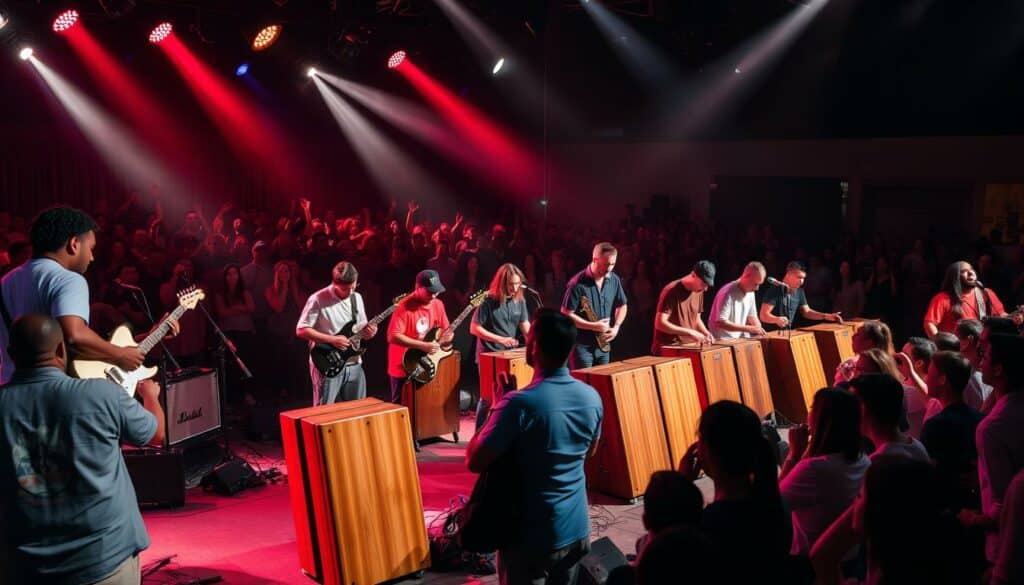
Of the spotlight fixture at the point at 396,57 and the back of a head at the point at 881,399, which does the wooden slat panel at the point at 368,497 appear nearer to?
the back of a head at the point at 881,399

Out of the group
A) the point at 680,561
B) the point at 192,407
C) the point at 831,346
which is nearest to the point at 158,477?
the point at 192,407

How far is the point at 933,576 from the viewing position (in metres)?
2.76

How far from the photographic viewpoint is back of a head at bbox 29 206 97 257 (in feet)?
14.9

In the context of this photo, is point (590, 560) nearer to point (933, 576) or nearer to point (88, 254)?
point (933, 576)

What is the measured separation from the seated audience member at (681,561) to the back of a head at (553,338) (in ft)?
5.92

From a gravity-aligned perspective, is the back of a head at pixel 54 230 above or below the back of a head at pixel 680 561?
above

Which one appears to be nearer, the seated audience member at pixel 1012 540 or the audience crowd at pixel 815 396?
the audience crowd at pixel 815 396

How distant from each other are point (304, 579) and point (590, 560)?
2.31 metres

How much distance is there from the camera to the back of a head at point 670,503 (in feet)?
9.82

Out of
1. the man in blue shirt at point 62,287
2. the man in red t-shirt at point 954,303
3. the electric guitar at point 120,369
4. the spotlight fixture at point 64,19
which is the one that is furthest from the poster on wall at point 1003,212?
the man in blue shirt at point 62,287

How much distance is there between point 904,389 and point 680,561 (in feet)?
14.3

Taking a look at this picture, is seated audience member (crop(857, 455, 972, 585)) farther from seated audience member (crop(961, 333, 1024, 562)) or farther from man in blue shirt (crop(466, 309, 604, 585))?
man in blue shirt (crop(466, 309, 604, 585))

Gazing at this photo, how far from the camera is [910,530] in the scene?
2803 mm

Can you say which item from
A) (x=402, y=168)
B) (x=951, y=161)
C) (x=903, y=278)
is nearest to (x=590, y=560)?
(x=903, y=278)
